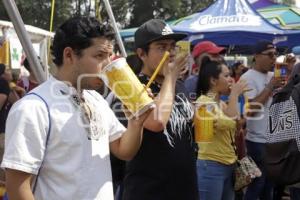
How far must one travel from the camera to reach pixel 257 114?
15.6ft

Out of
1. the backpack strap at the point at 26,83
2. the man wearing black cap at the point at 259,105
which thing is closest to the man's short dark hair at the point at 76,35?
the man wearing black cap at the point at 259,105

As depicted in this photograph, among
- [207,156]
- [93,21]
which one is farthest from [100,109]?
[207,156]

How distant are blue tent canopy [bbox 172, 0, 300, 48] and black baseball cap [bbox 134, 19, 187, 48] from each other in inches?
187

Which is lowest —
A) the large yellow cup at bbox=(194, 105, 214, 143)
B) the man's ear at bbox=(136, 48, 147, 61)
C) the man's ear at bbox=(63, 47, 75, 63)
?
the large yellow cup at bbox=(194, 105, 214, 143)

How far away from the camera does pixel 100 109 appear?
1.88 m

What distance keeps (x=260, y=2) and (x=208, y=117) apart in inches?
342

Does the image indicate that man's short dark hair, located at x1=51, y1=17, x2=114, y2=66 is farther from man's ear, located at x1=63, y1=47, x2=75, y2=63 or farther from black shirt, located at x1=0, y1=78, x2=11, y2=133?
black shirt, located at x1=0, y1=78, x2=11, y2=133

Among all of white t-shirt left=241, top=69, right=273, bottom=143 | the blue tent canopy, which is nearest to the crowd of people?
white t-shirt left=241, top=69, right=273, bottom=143

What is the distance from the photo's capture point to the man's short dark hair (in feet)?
5.61

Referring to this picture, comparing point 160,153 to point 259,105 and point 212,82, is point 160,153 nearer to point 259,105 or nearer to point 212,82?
point 212,82

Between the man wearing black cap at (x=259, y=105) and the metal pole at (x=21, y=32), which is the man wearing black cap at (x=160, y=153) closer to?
the metal pole at (x=21, y=32)

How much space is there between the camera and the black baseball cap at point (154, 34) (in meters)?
2.32

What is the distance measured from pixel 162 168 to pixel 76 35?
851 mm

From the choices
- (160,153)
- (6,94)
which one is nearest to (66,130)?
(160,153)
